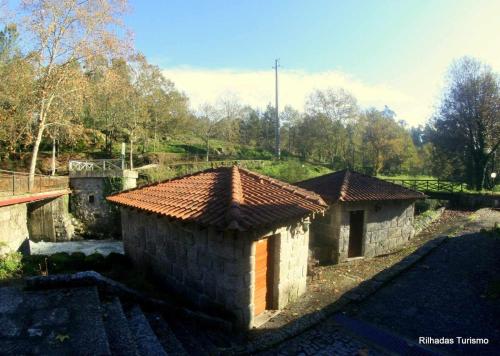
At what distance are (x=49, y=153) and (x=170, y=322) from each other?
104 feet

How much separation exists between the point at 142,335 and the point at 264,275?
3.29 metres

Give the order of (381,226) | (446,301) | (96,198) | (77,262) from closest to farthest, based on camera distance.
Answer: (446,301) < (77,262) < (381,226) < (96,198)

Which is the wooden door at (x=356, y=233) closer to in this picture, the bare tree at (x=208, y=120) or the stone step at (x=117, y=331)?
the stone step at (x=117, y=331)

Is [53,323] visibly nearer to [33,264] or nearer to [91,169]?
[33,264]

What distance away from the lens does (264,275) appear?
774 cm

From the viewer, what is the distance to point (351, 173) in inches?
607

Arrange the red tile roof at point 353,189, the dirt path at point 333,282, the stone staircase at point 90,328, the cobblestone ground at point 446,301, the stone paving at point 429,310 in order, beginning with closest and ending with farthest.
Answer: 1. the stone staircase at point 90,328
2. the stone paving at point 429,310
3. the cobblestone ground at point 446,301
4. the dirt path at point 333,282
5. the red tile roof at point 353,189

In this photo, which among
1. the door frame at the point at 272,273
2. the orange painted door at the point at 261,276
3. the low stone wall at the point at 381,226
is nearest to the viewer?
the orange painted door at the point at 261,276

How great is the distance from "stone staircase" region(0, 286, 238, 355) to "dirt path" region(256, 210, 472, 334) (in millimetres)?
1622

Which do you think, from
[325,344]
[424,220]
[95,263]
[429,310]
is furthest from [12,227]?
[424,220]

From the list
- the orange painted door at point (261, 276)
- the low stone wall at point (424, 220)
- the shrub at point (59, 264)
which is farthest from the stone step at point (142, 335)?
the low stone wall at point (424, 220)

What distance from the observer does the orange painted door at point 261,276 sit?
24.4 feet

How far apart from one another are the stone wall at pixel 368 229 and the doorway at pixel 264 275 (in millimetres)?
4866

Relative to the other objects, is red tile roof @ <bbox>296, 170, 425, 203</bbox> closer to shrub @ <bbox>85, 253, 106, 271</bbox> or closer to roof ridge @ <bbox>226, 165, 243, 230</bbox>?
roof ridge @ <bbox>226, 165, 243, 230</bbox>
